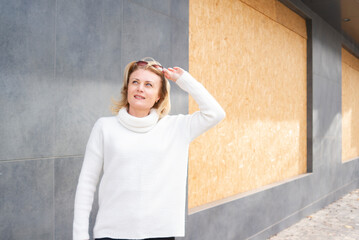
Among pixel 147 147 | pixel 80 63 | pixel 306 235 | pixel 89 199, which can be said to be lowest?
pixel 306 235

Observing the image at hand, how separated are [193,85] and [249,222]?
353 cm

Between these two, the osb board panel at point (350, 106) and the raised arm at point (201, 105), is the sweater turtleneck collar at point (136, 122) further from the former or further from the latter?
the osb board panel at point (350, 106)

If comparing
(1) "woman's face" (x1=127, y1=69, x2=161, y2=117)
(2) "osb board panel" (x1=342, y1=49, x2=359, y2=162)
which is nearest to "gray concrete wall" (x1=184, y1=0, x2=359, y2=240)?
(2) "osb board panel" (x1=342, y1=49, x2=359, y2=162)

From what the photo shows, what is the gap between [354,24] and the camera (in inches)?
317

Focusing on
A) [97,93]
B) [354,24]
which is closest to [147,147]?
[97,93]

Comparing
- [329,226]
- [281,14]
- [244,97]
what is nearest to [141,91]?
[244,97]

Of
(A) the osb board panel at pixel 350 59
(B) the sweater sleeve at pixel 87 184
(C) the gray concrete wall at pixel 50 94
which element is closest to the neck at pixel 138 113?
(B) the sweater sleeve at pixel 87 184

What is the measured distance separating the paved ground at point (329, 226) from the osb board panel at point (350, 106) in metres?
2.87

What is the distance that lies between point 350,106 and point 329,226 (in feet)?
18.5

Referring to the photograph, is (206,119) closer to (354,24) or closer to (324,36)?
(324,36)

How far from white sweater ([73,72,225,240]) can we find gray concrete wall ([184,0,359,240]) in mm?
2131

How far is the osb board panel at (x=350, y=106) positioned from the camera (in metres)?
9.98

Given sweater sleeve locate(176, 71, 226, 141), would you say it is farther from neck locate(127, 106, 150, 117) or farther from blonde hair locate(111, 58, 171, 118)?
neck locate(127, 106, 150, 117)

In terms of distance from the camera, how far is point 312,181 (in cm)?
700
